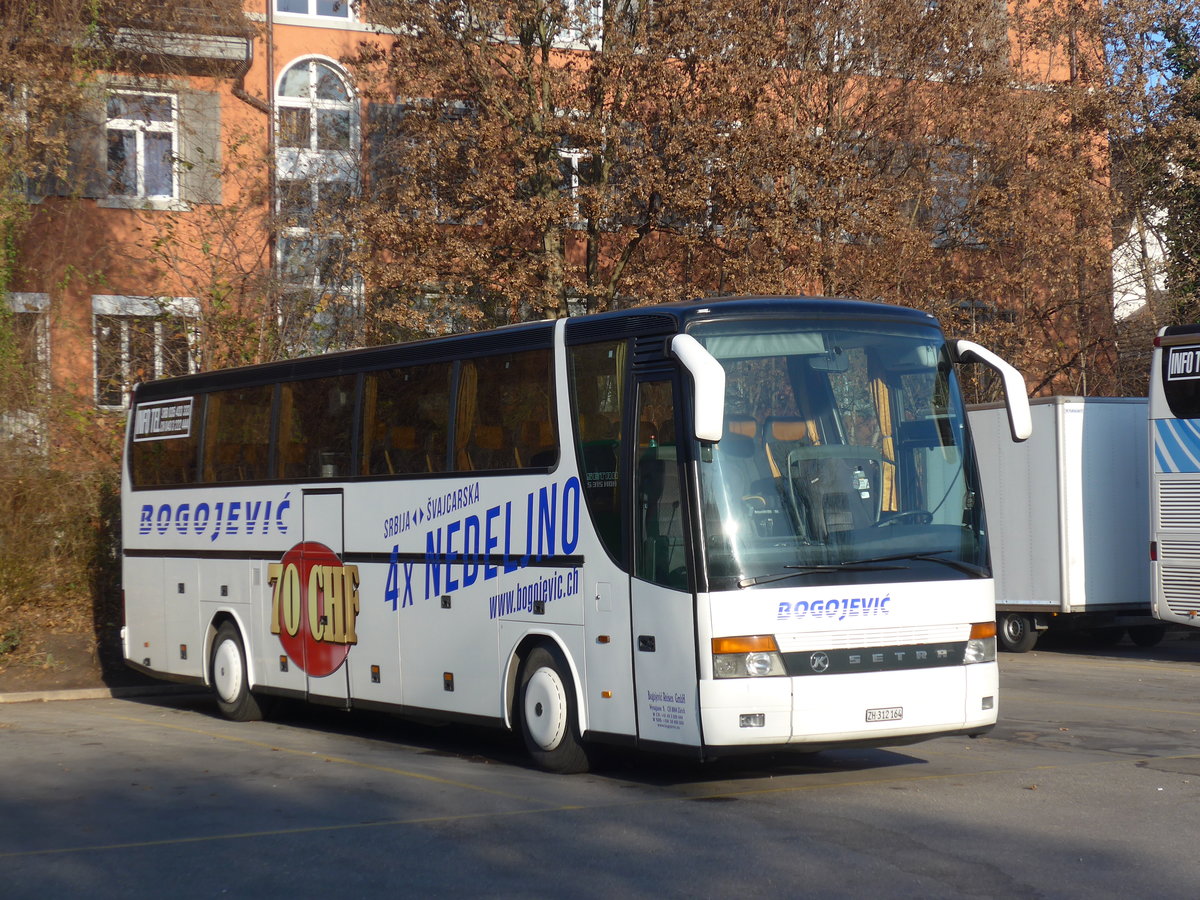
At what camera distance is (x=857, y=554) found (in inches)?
369

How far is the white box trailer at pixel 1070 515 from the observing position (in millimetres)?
19188

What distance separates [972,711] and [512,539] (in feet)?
11.5

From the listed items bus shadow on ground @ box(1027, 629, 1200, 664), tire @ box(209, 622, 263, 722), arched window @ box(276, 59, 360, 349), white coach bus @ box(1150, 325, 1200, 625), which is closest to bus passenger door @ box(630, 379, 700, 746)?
tire @ box(209, 622, 263, 722)

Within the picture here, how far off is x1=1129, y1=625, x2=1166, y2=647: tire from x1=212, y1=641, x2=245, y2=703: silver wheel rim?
41.4 ft

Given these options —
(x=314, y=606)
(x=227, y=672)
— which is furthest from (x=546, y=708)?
(x=227, y=672)

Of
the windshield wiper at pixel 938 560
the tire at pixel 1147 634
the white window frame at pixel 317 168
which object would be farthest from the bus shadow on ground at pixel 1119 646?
the white window frame at pixel 317 168

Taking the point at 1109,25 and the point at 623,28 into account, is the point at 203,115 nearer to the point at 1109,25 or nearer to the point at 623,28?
the point at 623,28

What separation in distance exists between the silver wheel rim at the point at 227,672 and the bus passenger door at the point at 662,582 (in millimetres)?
6579

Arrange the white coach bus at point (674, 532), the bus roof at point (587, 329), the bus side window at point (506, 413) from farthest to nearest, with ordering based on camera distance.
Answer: the bus side window at point (506, 413), the bus roof at point (587, 329), the white coach bus at point (674, 532)

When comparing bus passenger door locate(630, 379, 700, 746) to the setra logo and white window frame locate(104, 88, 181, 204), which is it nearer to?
the setra logo

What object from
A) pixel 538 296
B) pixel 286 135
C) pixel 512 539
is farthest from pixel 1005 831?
pixel 286 135

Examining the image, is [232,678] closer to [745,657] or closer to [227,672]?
[227,672]

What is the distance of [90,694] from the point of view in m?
17.7

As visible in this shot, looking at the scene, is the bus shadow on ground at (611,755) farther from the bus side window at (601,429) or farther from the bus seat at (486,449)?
the bus seat at (486,449)
